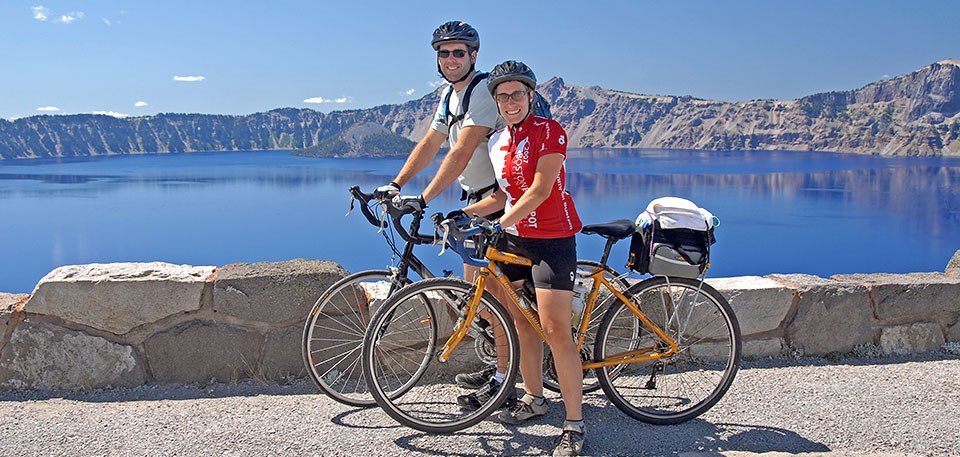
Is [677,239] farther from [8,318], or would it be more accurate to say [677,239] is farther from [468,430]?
[8,318]

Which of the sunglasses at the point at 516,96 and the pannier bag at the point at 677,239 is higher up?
the sunglasses at the point at 516,96

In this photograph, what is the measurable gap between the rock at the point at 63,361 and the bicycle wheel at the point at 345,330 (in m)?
1.08

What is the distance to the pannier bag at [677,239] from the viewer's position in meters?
3.47

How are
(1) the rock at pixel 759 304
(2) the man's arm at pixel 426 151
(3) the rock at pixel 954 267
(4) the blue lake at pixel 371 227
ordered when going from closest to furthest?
(2) the man's arm at pixel 426 151
(1) the rock at pixel 759 304
(3) the rock at pixel 954 267
(4) the blue lake at pixel 371 227

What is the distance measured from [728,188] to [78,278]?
79.4 meters

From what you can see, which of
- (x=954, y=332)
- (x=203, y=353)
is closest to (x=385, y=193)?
(x=203, y=353)

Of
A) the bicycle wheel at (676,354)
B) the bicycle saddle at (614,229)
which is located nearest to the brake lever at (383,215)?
the bicycle saddle at (614,229)

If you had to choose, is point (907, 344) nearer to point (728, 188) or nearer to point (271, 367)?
point (271, 367)

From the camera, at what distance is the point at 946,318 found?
476cm

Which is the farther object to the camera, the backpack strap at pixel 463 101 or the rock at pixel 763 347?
the rock at pixel 763 347

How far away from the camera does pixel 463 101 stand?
349 centimetres

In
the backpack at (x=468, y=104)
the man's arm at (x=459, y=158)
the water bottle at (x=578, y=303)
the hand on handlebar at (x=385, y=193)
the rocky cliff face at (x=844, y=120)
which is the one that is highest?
the rocky cliff face at (x=844, y=120)

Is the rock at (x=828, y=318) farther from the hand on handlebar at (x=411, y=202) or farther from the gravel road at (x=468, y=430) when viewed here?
the hand on handlebar at (x=411, y=202)

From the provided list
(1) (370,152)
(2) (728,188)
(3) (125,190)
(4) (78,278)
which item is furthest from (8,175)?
(4) (78,278)
